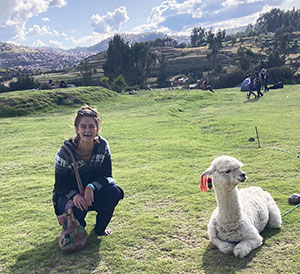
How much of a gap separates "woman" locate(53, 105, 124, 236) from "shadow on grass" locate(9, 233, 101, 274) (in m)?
0.41

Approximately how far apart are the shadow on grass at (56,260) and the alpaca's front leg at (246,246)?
5.70 ft

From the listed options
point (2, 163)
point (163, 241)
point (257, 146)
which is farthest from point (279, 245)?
point (2, 163)

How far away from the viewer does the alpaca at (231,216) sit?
3.54 meters

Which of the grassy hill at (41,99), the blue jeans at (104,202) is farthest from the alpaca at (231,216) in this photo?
the grassy hill at (41,99)

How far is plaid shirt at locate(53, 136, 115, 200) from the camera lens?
394 centimetres

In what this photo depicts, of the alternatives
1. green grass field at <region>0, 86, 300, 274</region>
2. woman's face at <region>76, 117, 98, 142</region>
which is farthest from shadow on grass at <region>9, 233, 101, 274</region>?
woman's face at <region>76, 117, 98, 142</region>

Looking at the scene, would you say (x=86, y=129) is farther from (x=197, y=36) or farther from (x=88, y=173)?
(x=197, y=36)

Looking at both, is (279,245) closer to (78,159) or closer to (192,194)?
(192,194)

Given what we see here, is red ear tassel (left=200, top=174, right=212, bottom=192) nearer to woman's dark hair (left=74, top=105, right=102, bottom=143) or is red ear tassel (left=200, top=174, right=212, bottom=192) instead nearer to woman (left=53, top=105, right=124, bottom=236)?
woman (left=53, top=105, right=124, bottom=236)

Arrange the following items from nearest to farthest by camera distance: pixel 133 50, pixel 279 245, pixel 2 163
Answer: pixel 279 245 < pixel 2 163 < pixel 133 50

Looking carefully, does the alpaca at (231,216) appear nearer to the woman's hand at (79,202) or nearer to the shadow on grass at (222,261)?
the shadow on grass at (222,261)

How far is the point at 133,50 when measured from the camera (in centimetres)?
5350

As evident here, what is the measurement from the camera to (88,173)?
13.6ft

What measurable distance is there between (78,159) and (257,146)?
267 inches
